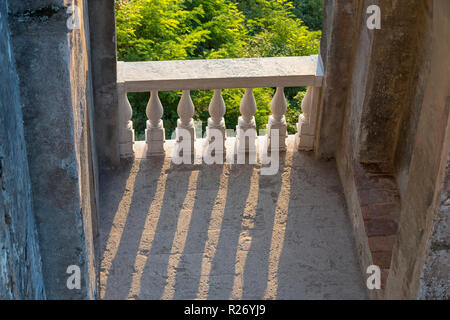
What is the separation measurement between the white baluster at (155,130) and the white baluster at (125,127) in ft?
0.46

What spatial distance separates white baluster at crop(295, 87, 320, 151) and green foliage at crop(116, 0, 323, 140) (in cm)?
483

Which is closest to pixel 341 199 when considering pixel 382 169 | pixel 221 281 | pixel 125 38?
pixel 382 169

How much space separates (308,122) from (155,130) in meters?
A: 1.21

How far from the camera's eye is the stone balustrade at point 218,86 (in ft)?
17.3

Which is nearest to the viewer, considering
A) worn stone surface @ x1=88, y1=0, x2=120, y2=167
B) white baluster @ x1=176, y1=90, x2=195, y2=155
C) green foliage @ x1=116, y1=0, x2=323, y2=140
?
worn stone surface @ x1=88, y1=0, x2=120, y2=167

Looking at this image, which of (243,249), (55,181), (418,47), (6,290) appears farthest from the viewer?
(243,249)

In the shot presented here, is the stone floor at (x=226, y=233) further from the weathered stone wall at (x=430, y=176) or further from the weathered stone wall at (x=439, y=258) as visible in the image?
the weathered stone wall at (x=439, y=258)

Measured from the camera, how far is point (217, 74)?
17.4ft

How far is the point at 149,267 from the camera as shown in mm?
4633

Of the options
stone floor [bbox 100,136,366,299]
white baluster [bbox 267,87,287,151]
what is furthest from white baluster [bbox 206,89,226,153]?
white baluster [bbox 267,87,287,151]

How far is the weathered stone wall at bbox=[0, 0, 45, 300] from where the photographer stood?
2090 mm

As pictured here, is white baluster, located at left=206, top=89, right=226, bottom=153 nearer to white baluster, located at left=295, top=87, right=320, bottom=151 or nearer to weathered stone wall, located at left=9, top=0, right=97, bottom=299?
white baluster, located at left=295, top=87, right=320, bottom=151

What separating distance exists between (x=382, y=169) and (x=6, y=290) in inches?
134

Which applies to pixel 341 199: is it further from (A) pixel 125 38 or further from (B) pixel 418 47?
(A) pixel 125 38
